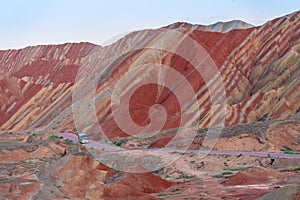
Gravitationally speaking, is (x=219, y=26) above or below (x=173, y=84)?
above

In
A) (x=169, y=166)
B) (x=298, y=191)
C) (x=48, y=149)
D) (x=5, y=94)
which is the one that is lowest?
(x=5, y=94)

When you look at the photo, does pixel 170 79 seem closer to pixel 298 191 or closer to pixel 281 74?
pixel 281 74

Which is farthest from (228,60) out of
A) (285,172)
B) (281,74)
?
(285,172)

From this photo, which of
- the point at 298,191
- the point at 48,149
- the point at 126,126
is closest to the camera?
the point at 298,191

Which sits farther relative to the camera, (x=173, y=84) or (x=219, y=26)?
(x=219, y=26)

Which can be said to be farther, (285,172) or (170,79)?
(170,79)

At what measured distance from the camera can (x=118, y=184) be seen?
2680 cm

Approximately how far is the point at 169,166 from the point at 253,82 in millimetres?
42514

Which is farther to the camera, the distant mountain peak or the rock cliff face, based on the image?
the distant mountain peak

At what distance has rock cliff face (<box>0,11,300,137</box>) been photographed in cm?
6688

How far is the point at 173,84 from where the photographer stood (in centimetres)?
8425

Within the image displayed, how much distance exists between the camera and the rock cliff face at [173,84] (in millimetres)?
66875

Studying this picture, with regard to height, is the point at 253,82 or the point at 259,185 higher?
the point at 259,185

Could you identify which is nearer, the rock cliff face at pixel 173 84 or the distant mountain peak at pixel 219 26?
the rock cliff face at pixel 173 84
